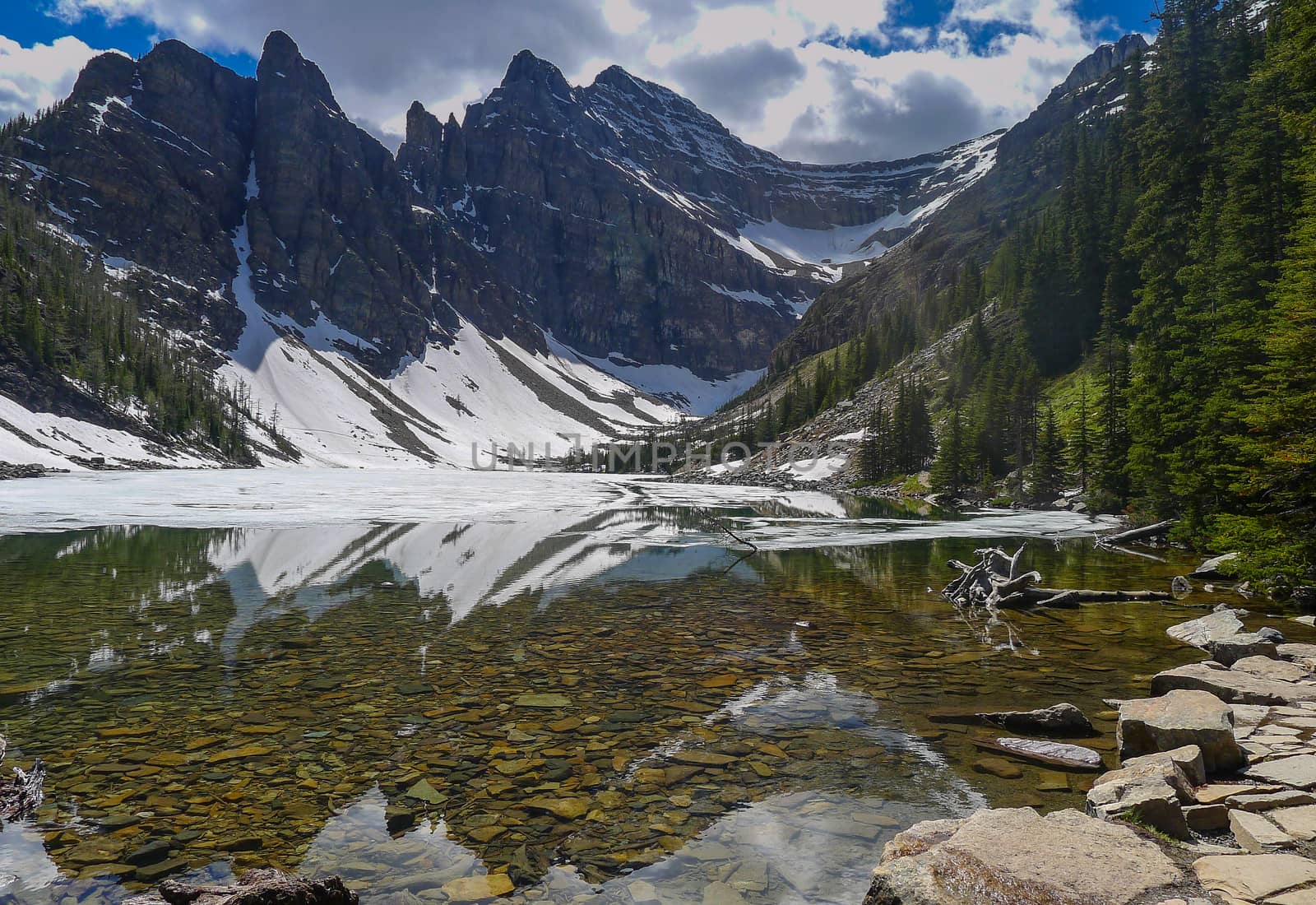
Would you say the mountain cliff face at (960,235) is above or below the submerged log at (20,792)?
above

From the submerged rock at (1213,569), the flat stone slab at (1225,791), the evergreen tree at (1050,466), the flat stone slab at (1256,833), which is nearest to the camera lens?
the flat stone slab at (1256,833)

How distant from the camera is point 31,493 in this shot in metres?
53.3

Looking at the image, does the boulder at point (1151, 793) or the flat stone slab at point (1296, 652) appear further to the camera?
the flat stone slab at point (1296, 652)

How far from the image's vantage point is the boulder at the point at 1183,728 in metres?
6.84

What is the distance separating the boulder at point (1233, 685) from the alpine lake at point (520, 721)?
1.02 metres

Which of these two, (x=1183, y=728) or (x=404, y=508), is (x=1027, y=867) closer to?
(x=1183, y=728)

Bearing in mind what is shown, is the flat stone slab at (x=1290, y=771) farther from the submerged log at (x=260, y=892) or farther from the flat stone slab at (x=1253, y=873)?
the submerged log at (x=260, y=892)

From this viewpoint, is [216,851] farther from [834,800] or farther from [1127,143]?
[1127,143]

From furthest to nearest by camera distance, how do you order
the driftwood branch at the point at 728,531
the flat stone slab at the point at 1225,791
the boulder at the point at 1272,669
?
the driftwood branch at the point at 728,531
the boulder at the point at 1272,669
the flat stone slab at the point at 1225,791

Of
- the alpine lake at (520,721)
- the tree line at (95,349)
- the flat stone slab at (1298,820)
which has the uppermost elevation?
the tree line at (95,349)

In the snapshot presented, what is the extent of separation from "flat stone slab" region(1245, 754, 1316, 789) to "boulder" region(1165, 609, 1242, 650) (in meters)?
6.59

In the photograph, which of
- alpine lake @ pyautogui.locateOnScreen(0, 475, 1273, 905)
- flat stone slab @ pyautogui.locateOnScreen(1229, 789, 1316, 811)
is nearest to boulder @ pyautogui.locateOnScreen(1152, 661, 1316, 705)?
alpine lake @ pyautogui.locateOnScreen(0, 475, 1273, 905)

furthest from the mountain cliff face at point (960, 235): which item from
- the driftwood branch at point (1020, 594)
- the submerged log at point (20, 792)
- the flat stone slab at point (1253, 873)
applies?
the submerged log at point (20, 792)

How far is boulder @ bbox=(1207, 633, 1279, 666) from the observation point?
36.4ft
